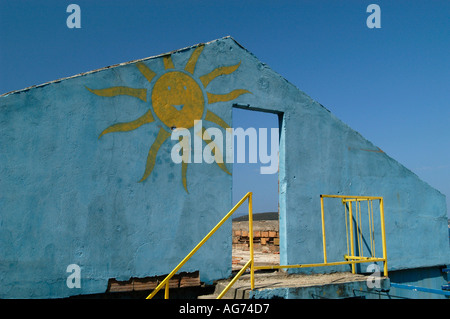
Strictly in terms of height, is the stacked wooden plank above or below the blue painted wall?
below

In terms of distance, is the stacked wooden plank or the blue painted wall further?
the stacked wooden plank

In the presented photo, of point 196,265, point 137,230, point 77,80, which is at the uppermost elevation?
point 77,80

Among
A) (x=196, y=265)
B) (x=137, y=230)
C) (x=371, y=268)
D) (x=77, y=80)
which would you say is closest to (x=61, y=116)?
(x=77, y=80)

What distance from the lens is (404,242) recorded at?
28.3ft

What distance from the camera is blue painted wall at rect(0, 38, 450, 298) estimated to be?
5254mm

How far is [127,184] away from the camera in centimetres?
591

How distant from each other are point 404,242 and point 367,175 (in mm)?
1756

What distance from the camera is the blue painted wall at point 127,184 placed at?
5254 millimetres

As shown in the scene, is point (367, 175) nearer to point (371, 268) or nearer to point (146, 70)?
point (371, 268)

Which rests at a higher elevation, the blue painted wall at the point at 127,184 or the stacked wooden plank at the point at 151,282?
the blue painted wall at the point at 127,184

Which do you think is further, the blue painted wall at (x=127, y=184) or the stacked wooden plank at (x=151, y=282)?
the stacked wooden plank at (x=151, y=282)

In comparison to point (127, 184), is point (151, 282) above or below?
below
